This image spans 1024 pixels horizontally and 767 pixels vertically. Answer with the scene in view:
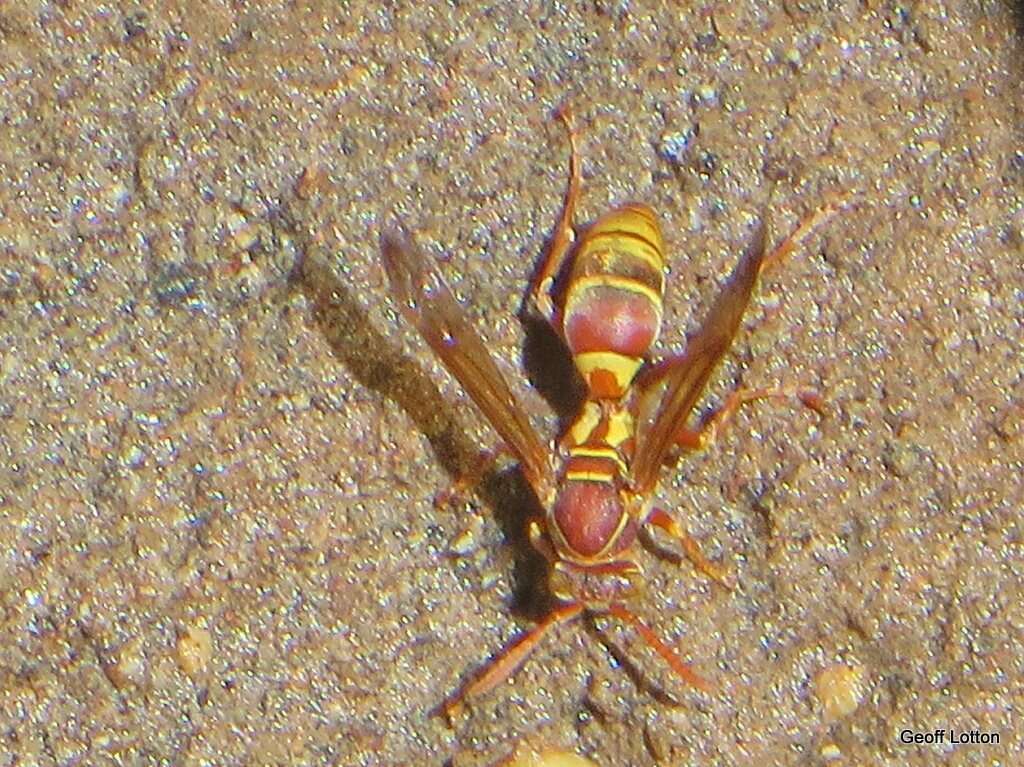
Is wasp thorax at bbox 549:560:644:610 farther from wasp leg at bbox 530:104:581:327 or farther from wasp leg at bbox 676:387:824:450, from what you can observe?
wasp leg at bbox 530:104:581:327

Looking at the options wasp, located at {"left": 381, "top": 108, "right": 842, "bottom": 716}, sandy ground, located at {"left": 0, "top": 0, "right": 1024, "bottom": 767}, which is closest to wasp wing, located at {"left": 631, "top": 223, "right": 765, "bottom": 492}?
wasp, located at {"left": 381, "top": 108, "right": 842, "bottom": 716}

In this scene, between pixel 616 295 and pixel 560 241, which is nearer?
pixel 616 295

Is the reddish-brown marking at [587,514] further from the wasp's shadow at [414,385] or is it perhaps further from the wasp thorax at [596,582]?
the wasp's shadow at [414,385]

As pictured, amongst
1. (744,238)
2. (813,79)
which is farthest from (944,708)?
(813,79)

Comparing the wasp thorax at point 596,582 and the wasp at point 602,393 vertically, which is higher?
the wasp at point 602,393

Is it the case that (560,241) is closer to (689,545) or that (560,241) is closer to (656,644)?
(689,545)

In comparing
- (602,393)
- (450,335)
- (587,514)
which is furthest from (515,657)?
(450,335)

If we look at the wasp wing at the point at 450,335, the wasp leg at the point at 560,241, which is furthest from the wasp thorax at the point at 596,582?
the wasp leg at the point at 560,241
